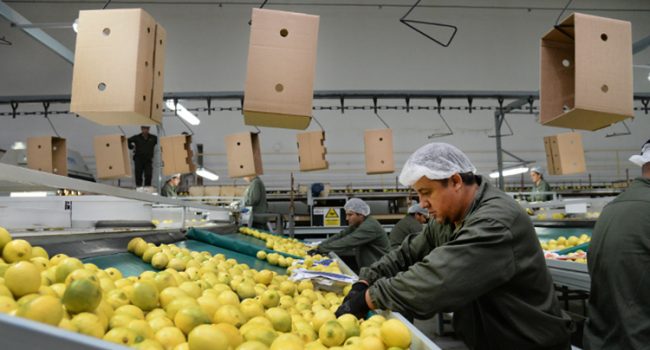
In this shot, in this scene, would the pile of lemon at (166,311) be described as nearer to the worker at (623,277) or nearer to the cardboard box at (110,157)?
the worker at (623,277)

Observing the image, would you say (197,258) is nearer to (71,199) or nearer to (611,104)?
(71,199)

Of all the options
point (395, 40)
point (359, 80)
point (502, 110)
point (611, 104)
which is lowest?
point (611, 104)

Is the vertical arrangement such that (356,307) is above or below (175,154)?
below

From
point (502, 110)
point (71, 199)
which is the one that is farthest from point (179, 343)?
point (502, 110)

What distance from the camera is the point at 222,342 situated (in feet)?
3.13

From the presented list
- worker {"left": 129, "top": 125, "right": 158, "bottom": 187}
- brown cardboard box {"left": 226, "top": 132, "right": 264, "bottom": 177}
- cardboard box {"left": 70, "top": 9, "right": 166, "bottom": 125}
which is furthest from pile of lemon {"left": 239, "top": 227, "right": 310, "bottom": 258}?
worker {"left": 129, "top": 125, "right": 158, "bottom": 187}

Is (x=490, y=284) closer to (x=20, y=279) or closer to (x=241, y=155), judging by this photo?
(x=20, y=279)

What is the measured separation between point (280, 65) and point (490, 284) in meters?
1.23

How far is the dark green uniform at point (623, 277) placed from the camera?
7.45 ft

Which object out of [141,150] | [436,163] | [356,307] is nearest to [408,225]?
[436,163]

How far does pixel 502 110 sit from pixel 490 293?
17.8ft

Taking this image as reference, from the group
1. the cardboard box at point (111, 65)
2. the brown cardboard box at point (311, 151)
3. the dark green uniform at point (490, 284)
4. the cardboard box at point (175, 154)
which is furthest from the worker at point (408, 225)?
the cardboard box at point (111, 65)

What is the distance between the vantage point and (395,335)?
126 centimetres

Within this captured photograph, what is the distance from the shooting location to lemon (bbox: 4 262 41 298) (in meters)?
0.99
